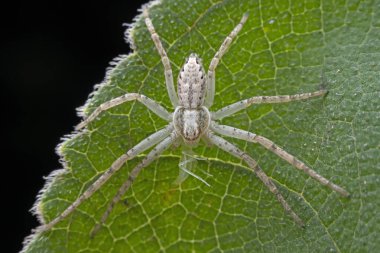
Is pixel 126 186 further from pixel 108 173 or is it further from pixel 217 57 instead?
pixel 217 57

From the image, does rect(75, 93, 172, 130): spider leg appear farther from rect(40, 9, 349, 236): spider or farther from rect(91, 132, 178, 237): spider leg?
rect(91, 132, 178, 237): spider leg

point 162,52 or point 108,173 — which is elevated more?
point 162,52

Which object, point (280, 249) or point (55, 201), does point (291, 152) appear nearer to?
point (280, 249)

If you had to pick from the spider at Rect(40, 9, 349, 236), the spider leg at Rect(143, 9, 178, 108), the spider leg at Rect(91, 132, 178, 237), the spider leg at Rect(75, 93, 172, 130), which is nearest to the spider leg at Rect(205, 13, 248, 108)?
the spider at Rect(40, 9, 349, 236)

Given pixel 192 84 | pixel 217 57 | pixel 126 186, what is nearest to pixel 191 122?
pixel 192 84

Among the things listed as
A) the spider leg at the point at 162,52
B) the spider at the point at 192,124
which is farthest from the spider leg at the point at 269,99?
the spider leg at the point at 162,52

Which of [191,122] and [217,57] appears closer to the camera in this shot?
[217,57]
